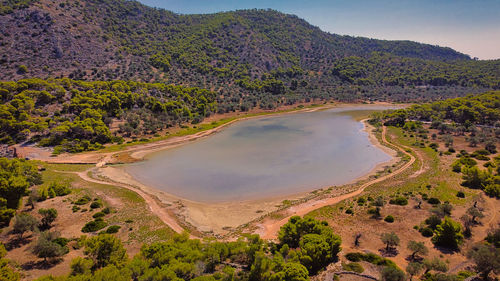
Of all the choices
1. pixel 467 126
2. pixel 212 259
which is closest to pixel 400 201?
pixel 212 259

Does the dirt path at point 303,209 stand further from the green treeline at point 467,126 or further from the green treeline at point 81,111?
A: the green treeline at point 81,111

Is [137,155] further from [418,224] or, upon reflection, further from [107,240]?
[418,224]

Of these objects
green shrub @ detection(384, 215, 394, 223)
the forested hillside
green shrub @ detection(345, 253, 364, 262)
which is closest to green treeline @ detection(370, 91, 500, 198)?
green shrub @ detection(384, 215, 394, 223)

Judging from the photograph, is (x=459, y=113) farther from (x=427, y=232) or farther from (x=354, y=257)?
(x=354, y=257)

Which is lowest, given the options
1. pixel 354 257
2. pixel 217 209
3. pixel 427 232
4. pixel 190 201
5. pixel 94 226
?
pixel 217 209

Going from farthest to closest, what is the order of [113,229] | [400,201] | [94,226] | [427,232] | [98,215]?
[400,201], [98,215], [94,226], [113,229], [427,232]

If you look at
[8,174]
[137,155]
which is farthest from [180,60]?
[8,174]

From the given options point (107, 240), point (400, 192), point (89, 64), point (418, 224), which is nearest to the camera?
point (107, 240)

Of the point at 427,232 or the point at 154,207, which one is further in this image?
the point at 154,207
